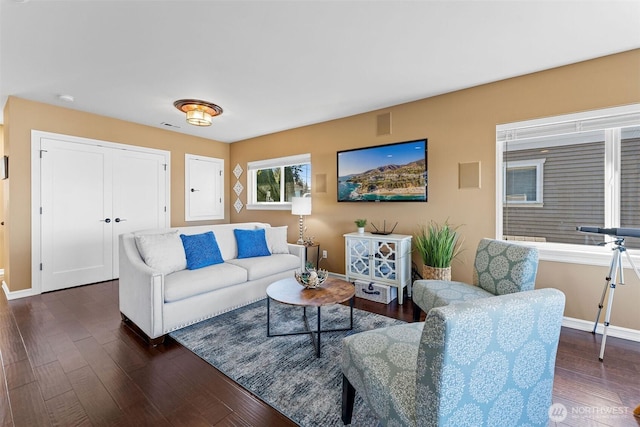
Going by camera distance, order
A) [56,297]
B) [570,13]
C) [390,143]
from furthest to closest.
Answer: [390,143] < [56,297] < [570,13]

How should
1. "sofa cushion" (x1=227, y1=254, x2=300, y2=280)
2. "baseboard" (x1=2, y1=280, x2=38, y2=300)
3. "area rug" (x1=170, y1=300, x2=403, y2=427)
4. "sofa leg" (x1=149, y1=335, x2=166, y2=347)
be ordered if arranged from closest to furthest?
"area rug" (x1=170, y1=300, x2=403, y2=427), "sofa leg" (x1=149, y1=335, x2=166, y2=347), "sofa cushion" (x1=227, y1=254, x2=300, y2=280), "baseboard" (x1=2, y1=280, x2=38, y2=300)

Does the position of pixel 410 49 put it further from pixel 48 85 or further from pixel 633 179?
pixel 48 85

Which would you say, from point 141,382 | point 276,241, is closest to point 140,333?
point 141,382

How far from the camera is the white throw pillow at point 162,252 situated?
2.68 meters

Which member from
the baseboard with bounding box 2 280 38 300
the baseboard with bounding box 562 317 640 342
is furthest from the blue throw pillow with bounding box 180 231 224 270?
the baseboard with bounding box 562 317 640 342

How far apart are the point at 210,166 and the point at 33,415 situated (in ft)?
15.2

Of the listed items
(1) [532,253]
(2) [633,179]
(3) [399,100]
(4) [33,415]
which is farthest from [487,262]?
Result: (4) [33,415]

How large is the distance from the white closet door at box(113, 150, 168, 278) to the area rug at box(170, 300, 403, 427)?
107 inches

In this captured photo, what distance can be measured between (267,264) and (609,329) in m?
3.41

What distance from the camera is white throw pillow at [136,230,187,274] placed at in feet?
8.78

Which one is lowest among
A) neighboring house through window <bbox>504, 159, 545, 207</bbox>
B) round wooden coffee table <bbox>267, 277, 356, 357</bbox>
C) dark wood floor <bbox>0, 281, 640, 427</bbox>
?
dark wood floor <bbox>0, 281, 640, 427</bbox>

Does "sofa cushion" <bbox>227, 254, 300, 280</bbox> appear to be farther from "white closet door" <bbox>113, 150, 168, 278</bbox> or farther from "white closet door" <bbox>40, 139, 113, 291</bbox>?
"white closet door" <bbox>40, 139, 113, 291</bbox>

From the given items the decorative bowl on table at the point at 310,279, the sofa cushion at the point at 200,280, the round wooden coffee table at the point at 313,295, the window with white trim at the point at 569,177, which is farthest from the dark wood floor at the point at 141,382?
the window with white trim at the point at 569,177

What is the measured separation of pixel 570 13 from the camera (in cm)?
189
